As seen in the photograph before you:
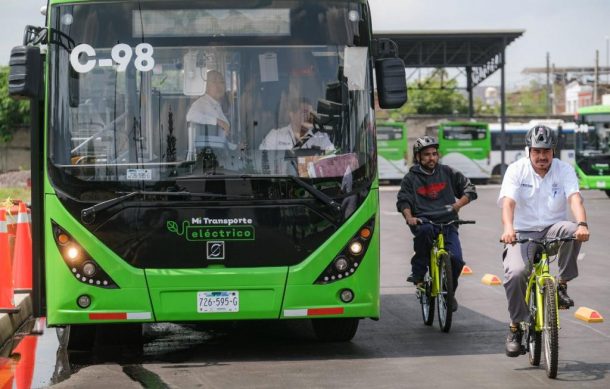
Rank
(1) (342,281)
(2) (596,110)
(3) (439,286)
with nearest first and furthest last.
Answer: (1) (342,281) → (3) (439,286) → (2) (596,110)

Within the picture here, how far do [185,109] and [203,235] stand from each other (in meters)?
0.99

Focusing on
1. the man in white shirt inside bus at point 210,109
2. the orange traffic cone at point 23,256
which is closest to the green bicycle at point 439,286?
the man in white shirt inside bus at point 210,109

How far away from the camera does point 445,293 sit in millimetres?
10766

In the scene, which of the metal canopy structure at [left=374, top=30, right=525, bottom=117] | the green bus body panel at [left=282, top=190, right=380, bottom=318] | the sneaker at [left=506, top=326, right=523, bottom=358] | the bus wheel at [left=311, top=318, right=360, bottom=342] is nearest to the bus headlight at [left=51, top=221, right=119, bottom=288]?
the green bus body panel at [left=282, top=190, right=380, bottom=318]

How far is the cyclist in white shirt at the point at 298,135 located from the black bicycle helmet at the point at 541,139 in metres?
1.62

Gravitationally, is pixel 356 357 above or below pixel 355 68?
below

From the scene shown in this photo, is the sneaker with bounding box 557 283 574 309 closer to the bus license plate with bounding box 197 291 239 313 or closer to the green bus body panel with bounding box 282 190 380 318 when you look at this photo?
the green bus body panel with bounding box 282 190 380 318

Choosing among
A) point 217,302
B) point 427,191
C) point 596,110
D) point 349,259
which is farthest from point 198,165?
point 596,110

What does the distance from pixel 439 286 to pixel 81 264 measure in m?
3.44

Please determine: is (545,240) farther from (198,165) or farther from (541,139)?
(198,165)

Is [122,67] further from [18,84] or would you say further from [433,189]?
[433,189]

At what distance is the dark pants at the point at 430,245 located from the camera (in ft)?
36.6

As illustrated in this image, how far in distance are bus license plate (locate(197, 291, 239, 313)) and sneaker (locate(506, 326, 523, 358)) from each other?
81.9 inches

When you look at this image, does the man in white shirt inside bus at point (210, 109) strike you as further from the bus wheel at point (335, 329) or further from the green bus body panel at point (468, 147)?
the green bus body panel at point (468, 147)
